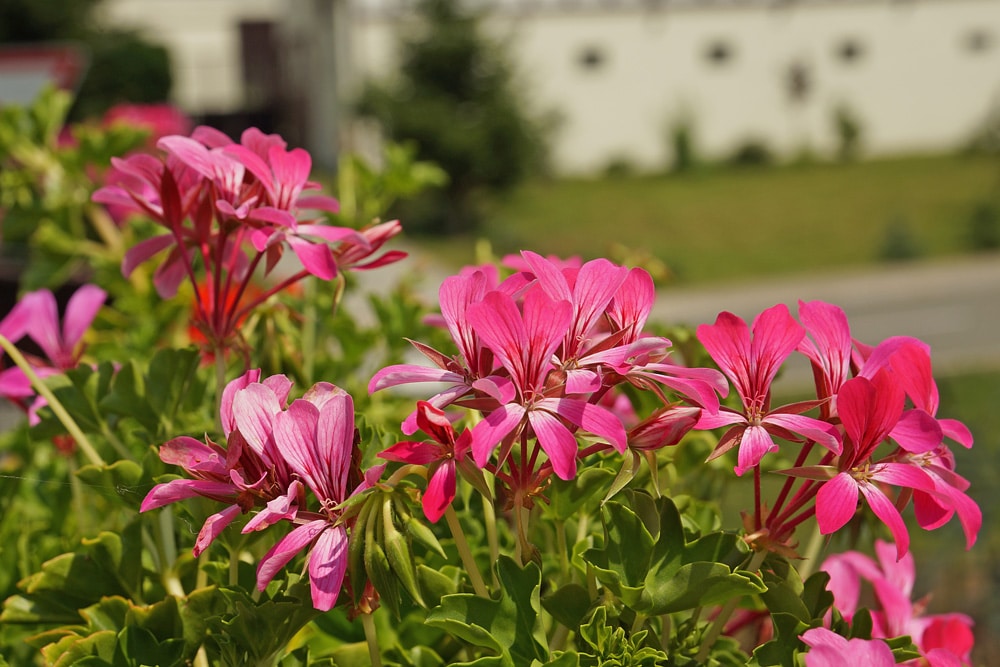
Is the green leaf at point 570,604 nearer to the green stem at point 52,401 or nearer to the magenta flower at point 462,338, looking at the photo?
the magenta flower at point 462,338

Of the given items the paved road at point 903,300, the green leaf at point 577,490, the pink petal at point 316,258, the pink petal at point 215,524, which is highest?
the pink petal at point 316,258

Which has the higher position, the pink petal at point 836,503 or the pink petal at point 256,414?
the pink petal at point 256,414

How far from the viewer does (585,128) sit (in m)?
20.9

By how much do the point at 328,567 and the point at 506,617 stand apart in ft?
0.33

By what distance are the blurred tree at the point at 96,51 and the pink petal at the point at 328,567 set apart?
695 inches

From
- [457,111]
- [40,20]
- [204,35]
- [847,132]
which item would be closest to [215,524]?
[457,111]

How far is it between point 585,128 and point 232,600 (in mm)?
20773

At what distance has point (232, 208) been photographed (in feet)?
2.15

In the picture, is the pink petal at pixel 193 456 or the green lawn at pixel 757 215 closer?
the pink petal at pixel 193 456

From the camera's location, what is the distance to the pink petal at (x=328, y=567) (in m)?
0.50

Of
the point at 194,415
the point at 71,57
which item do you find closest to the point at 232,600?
the point at 194,415

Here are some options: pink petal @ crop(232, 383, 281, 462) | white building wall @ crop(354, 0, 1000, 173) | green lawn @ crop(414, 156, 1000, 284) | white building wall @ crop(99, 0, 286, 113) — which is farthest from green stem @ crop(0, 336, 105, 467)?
white building wall @ crop(99, 0, 286, 113)

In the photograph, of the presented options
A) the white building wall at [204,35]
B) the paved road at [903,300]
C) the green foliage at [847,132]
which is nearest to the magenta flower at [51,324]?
the paved road at [903,300]

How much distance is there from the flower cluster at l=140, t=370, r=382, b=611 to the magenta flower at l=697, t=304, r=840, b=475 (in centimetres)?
18
